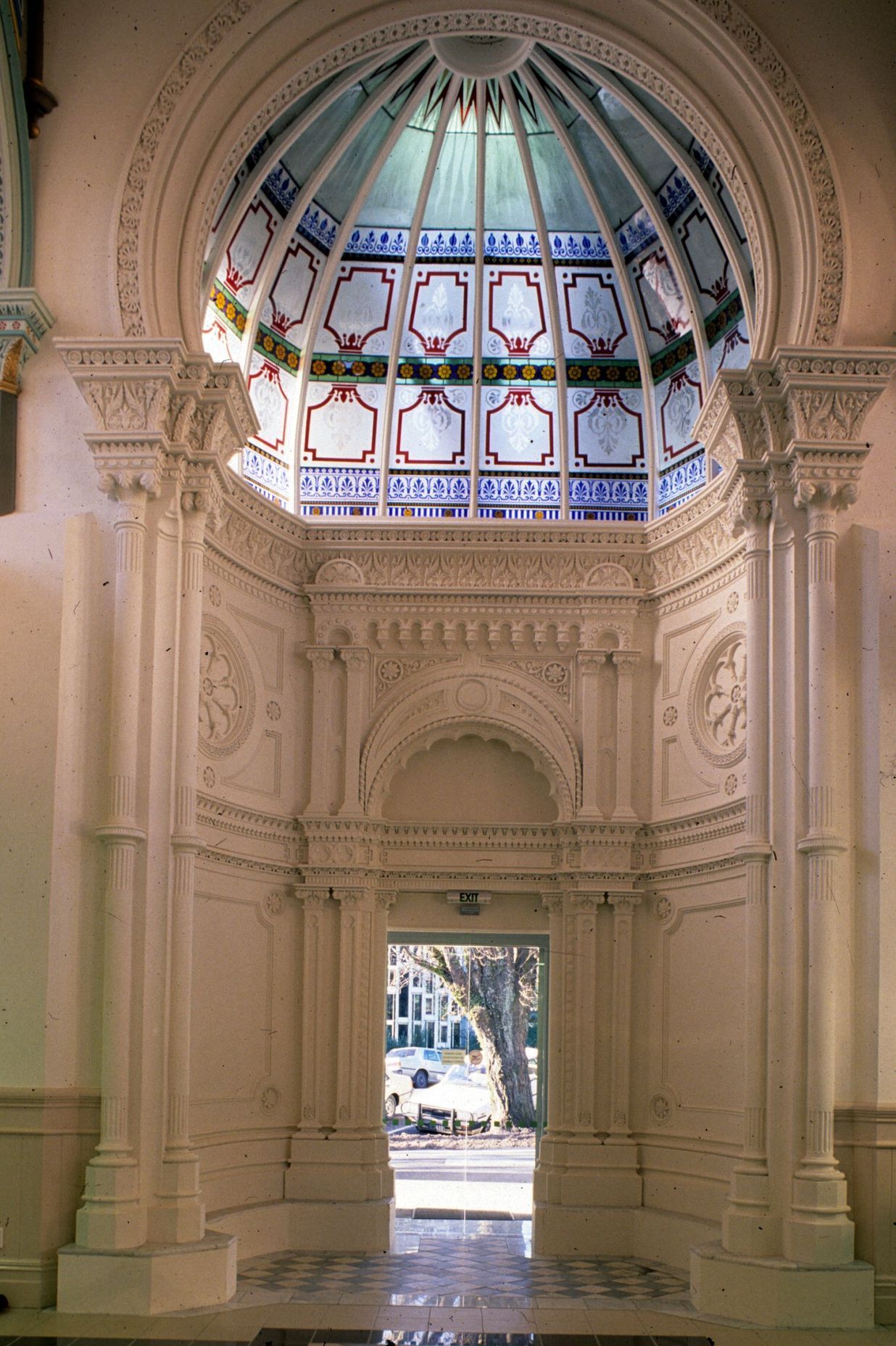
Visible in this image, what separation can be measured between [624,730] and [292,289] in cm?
476

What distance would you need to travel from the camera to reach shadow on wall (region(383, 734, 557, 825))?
523 inches

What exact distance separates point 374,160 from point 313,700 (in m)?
4.58

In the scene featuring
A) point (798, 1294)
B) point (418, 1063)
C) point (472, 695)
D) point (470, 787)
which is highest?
point (472, 695)

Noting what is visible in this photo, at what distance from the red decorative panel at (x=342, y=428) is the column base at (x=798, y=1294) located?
7.60 metres

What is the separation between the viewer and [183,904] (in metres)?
9.74

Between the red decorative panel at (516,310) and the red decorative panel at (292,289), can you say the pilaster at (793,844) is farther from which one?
the red decorative panel at (292,289)

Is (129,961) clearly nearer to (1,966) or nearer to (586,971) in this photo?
(1,966)

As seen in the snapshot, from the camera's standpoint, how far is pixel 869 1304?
8789 millimetres

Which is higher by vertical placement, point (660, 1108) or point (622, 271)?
point (622, 271)

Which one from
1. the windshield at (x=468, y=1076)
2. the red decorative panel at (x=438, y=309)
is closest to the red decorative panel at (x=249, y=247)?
the red decorative panel at (x=438, y=309)

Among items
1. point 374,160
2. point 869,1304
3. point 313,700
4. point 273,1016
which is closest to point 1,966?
point 273,1016

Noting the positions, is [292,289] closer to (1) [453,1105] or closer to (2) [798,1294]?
(1) [453,1105]

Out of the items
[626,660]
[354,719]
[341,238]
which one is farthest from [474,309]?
[354,719]

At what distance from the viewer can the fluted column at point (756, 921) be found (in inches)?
365
